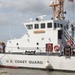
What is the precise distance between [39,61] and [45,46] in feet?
6.50

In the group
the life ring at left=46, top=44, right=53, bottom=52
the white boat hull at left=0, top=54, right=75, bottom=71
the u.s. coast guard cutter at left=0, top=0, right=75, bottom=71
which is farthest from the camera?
the life ring at left=46, top=44, right=53, bottom=52

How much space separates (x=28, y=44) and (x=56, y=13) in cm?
508

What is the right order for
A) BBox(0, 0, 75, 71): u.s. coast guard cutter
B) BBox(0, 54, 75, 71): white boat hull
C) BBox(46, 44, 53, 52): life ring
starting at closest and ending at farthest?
BBox(0, 54, 75, 71): white boat hull, BBox(0, 0, 75, 71): u.s. coast guard cutter, BBox(46, 44, 53, 52): life ring

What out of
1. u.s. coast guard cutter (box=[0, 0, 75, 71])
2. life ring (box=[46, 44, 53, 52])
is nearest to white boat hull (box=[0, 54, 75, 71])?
u.s. coast guard cutter (box=[0, 0, 75, 71])

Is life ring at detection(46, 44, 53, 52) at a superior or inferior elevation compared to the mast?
inferior

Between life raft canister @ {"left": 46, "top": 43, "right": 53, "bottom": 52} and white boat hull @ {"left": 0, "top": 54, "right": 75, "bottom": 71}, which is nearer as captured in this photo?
white boat hull @ {"left": 0, "top": 54, "right": 75, "bottom": 71}

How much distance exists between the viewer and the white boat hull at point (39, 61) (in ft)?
99.9

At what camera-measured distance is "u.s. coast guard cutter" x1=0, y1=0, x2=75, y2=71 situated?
102 feet

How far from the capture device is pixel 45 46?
33.2 meters

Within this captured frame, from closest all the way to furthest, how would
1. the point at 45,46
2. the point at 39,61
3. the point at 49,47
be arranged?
the point at 49,47
the point at 39,61
the point at 45,46

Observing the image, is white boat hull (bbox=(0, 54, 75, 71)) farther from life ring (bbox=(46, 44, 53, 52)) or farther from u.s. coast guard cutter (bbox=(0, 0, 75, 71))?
life ring (bbox=(46, 44, 53, 52))

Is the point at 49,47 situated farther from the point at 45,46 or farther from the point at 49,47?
the point at 45,46

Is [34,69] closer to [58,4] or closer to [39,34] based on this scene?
[39,34]

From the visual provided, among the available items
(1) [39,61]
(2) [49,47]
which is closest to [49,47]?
(2) [49,47]
